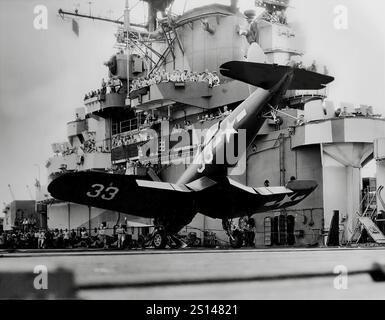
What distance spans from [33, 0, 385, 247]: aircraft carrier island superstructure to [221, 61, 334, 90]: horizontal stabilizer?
0.91 m

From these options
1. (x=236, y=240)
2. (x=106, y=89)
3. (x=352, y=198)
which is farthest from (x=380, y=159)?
(x=106, y=89)

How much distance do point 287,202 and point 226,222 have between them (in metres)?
2.61

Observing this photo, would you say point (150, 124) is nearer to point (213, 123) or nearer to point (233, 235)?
point (213, 123)

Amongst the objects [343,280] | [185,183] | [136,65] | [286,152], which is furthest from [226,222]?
[136,65]

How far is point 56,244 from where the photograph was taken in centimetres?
2034

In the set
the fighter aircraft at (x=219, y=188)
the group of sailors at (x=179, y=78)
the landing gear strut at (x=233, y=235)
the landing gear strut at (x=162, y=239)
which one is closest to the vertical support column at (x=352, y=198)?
the fighter aircraft at (x=219, y=188)

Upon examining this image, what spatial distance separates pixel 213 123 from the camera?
25844 millimetres

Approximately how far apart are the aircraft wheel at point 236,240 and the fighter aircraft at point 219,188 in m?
0.03

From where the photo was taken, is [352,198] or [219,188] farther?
[352,198]

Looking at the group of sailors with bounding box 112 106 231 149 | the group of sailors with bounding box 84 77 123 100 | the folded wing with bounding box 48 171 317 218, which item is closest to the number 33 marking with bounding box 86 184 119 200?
the folded wing with bounding box 48 171 317 218

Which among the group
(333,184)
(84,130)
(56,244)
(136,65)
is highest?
(136,65)

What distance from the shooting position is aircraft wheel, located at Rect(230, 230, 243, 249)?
17.6 meters

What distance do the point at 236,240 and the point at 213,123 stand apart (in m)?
8.61

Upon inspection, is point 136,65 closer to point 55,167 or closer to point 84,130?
point 84,130
